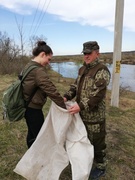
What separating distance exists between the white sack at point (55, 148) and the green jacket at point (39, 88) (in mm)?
154

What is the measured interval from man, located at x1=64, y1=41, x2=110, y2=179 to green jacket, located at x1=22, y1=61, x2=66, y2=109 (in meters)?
0.25

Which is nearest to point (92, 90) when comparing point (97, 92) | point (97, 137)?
point (97, 92)

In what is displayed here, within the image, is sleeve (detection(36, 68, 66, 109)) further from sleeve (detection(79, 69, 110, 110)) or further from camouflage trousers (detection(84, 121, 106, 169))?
camouflage trousers (detection(84, 121, 106, 169))

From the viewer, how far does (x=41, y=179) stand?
8.66ft

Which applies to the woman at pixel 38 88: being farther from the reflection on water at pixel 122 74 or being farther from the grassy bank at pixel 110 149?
the reflection on water at pixel 122 74

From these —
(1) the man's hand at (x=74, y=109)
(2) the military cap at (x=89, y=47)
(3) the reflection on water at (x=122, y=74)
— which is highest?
(2) the military cap at (x=89, y=47)

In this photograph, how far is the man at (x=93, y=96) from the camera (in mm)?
2572

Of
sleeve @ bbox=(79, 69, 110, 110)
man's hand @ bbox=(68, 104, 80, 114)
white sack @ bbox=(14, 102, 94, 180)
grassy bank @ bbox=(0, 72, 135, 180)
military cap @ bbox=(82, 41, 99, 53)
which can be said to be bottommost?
grassy bank @ bbox=(0, 72, 135, 180)

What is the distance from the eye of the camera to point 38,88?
262 cm

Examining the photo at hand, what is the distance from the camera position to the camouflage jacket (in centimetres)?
256

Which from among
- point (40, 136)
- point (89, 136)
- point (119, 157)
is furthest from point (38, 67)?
point (119, 157)

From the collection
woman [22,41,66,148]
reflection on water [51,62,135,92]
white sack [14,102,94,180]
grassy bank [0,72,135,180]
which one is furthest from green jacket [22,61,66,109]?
reflection on water [51,62,135,92]

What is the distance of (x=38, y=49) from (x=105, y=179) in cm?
191

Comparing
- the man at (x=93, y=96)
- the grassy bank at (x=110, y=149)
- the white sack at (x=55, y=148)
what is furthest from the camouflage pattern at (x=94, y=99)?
the grassy bank at (x=110, y=149)
